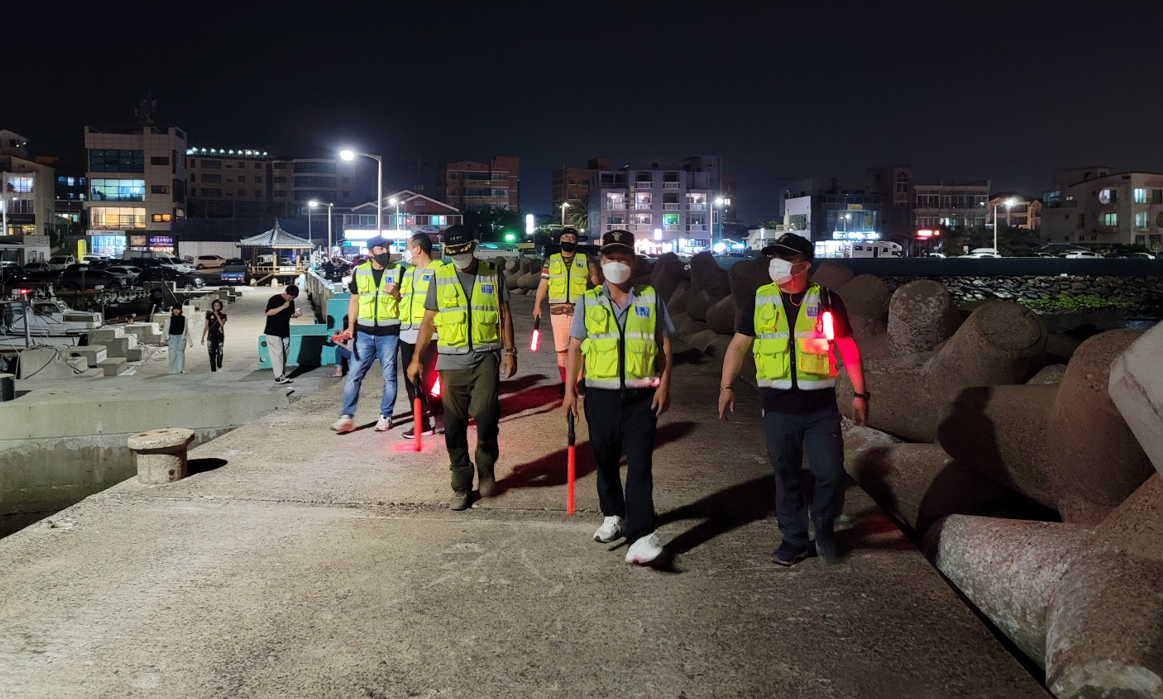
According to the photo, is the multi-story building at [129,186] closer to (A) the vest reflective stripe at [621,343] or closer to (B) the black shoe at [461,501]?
(B) the black shoe at [461,501]

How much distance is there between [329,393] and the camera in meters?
11.6

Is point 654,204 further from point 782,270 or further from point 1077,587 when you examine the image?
point 1077,587

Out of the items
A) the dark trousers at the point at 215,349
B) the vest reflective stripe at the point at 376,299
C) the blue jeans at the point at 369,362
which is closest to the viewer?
the vest reflective stripe at the point at 376,299

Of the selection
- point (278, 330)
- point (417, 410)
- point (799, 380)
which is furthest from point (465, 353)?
point (278, 330)

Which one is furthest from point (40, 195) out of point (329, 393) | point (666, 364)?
point (666, 364)

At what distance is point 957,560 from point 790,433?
141 centimetres

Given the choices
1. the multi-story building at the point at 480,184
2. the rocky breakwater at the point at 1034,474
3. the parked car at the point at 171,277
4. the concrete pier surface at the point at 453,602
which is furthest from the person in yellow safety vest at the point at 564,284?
the multi-story building at the point at 480,184

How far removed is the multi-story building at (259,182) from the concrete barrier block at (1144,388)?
12343 centimetres

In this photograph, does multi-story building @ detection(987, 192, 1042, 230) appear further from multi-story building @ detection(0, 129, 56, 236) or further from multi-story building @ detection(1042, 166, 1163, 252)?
multi-story building @ detection(0, 129, 56, 236)

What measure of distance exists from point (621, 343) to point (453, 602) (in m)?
1.63

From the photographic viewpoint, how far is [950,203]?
11825 centimetres

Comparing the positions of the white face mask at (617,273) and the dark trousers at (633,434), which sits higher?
the white face mask at (617,273)

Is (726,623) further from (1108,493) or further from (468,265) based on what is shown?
(468,265)

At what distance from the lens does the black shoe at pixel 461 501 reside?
6.38m
